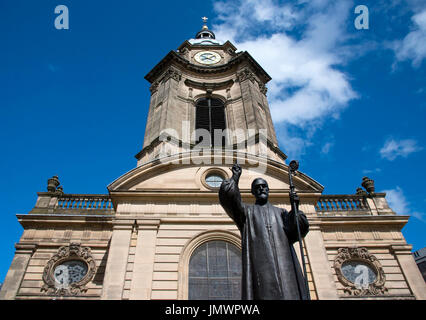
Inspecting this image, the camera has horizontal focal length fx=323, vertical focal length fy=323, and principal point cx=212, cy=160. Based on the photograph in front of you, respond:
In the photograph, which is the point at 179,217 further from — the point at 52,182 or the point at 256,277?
the point at 256,277

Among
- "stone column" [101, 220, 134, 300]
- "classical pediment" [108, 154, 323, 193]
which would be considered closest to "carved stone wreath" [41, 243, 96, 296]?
"stone column" [101, 220, 134, 300]

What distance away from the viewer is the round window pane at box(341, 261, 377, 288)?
42.5 ft

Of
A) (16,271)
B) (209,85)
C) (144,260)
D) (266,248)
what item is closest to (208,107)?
(209,85)

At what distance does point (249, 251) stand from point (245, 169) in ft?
35.2

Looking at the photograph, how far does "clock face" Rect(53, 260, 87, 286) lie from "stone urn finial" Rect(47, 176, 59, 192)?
167 inches

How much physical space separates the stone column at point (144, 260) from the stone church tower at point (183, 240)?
0.04 meters

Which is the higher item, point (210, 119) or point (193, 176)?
point (210, 119)

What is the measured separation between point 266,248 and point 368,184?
13.9 m

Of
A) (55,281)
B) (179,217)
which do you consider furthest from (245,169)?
(55,281)

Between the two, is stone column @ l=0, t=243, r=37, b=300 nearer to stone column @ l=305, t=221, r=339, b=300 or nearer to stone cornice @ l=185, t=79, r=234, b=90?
stone column @ l=305, t=221, r=339, b=300

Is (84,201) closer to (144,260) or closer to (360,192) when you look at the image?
(144,260)

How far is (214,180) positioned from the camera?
1499 cm

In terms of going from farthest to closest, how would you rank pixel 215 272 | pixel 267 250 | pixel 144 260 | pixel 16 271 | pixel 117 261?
pixel 16 271 → pixel 215 272 → pixel 144 260 → pixel 117 261 → pixel 267 250

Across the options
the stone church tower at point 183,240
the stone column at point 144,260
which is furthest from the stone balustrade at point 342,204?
the stone column at point 144,260
